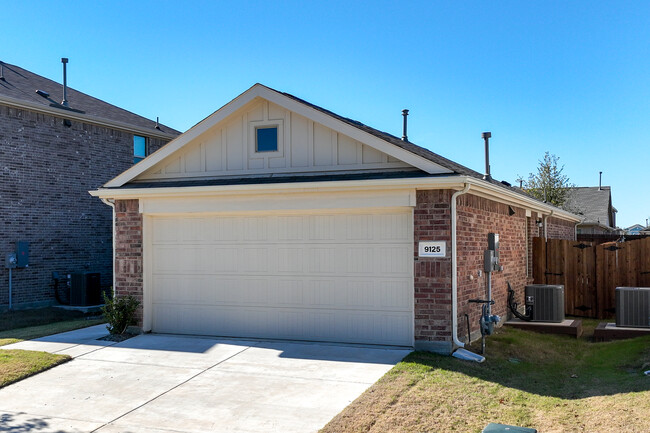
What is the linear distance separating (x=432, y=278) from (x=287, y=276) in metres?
2.62

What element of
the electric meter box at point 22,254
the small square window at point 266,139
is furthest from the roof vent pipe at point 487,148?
the electric meter box at point 22,254

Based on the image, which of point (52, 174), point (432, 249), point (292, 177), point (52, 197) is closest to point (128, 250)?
point (292, 177)

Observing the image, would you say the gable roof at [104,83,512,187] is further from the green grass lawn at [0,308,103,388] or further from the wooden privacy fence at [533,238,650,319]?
the wooden privacy fence at [533,238,650,319]

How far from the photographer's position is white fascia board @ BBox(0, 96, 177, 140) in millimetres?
15062

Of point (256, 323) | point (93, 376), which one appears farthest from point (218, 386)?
point (256, 323)

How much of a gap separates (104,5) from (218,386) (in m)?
11.1

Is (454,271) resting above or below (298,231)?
below

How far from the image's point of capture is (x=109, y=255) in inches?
712

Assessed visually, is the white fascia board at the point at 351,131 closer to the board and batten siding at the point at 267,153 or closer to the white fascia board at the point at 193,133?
the board and batten siding at the point at 267,153

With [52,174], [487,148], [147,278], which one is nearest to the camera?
[147,278]

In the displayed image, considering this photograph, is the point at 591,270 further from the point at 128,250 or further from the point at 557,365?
the point at 128,250

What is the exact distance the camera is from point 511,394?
23.4ft

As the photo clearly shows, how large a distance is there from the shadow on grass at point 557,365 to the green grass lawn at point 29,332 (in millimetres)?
5410

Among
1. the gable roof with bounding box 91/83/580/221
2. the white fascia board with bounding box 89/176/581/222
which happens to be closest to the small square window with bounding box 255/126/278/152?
the gable roof with bounding box 91/83/580/221
